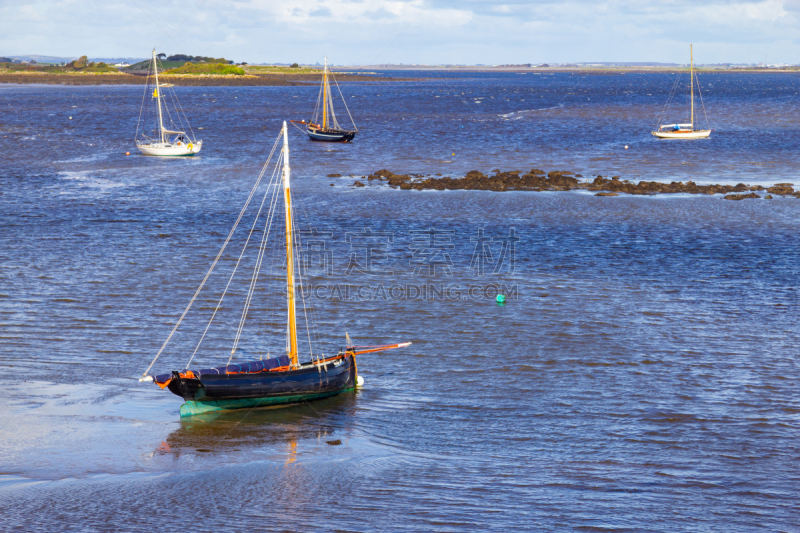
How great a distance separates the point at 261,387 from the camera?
22141 millimetres

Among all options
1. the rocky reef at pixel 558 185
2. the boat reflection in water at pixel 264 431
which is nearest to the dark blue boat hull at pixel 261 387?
the boat reflection in water at pixel 264 431

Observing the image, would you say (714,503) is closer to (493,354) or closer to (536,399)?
(536,399)

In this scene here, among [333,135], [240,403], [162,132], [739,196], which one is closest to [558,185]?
[739,196]

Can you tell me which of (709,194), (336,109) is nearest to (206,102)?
(336,109)

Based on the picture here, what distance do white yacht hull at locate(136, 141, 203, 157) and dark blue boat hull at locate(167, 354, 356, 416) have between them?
2458 inches

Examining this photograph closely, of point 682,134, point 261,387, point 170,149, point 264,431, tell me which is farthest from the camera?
point 682,134

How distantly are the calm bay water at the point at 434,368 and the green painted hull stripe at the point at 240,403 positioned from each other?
0.48 m

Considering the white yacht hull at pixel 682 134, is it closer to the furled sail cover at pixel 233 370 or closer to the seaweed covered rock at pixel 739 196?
the seaweed covered rock at pixel 739 196

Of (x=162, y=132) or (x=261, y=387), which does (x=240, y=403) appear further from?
(x=162, y=132)

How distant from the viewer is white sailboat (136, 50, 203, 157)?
80.6m

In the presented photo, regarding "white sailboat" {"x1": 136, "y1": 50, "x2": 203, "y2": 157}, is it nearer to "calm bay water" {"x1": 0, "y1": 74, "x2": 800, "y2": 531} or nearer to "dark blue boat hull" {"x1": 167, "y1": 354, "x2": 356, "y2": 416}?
"calm bay water" {"x1": 0, "y1": 74, "x2": 800, "y2": 531}

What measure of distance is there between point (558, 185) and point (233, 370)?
43.9 metres

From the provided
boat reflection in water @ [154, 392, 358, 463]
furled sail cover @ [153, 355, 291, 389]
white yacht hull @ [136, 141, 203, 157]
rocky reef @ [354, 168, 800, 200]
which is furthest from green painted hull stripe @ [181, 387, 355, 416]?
white yacht hull @ [136, 141, 203, 157]

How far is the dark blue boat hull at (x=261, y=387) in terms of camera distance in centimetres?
2156
